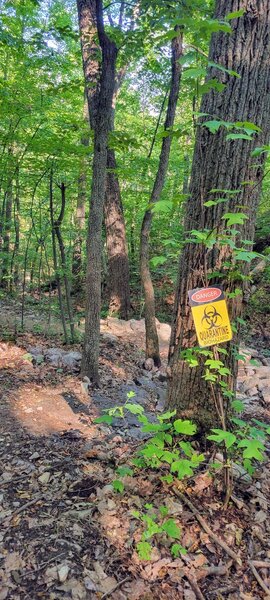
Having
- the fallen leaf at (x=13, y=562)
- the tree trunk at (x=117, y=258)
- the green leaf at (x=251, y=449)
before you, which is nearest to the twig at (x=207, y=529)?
the green leaf at (x=251, y=449)

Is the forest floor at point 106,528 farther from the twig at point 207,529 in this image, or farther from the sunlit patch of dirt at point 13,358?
the sunlit patch of dirt at point 13,358

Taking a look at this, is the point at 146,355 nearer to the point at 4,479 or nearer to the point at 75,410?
the point at 75,410

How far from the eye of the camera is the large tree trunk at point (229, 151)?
2.07m

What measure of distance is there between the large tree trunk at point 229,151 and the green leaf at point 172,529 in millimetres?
660

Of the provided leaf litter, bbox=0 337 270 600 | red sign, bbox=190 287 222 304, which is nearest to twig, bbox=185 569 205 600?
leaf litter, bbox=0 337 270 600

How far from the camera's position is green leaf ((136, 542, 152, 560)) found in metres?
1.73

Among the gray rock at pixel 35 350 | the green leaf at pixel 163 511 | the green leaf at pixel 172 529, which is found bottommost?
the gray rock at pixel 35 350

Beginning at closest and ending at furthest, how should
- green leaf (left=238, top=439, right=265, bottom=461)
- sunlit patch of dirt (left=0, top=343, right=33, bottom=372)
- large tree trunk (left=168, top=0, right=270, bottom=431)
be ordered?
green leaf (left=238, top=439, right=265, bottom=461) < large tree trunk (left=168, top=0, right=270, bottom=431) < sunlit patch of dirt (left=0, top=343, right=33, bottom=372)

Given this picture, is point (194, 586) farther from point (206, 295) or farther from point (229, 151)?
point (229, 151)

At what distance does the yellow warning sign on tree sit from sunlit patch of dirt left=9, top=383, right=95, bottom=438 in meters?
2.02

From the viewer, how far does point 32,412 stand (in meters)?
3.84

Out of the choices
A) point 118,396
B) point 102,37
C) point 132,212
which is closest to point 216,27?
point 102,37

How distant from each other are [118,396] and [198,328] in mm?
3128

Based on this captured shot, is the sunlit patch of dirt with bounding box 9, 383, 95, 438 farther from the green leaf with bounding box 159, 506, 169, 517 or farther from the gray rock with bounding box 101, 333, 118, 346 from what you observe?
the gray rock with bounding box 101, 333, 118, 346
